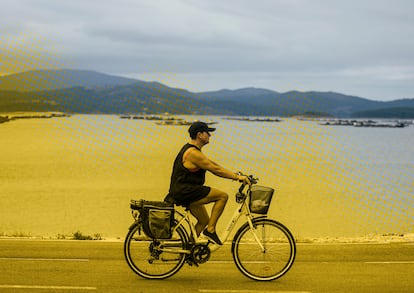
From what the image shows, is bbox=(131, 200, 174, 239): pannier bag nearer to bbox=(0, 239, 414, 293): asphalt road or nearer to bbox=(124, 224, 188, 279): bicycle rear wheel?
bbox=(124, 224, 188, 279): bicycle rear wheel

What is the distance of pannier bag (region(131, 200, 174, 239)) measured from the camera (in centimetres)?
764

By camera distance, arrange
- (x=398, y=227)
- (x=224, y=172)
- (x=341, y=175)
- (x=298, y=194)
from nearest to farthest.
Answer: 1. (x=224, y=172)
2. (x=398, y=227)
3. (x=298, y=194)
4. (x=341, y=175)

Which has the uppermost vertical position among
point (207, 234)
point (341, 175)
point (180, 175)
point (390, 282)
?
point (341, 175)

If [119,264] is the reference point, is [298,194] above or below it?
above

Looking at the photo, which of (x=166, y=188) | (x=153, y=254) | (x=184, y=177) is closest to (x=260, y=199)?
(x=184, y=177)

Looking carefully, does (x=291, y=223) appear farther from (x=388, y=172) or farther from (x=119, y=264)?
(x=388, y=172)

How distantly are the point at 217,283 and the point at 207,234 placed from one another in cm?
63

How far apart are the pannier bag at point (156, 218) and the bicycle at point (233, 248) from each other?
78 mm

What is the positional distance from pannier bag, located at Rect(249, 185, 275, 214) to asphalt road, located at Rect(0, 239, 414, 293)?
0.94m

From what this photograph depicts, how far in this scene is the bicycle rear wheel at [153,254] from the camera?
7.80m

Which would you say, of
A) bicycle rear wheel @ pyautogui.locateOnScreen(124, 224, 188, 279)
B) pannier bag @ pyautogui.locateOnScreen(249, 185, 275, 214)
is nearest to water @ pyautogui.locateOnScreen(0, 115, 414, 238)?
bicycle rear wheel @ pyautogui.locateOnScreen(124, 224, 188, 279)

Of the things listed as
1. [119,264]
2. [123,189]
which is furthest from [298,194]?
[119,264]

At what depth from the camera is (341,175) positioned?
52188 millimetres

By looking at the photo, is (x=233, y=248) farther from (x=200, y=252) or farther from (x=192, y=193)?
(x=192, y=193)
